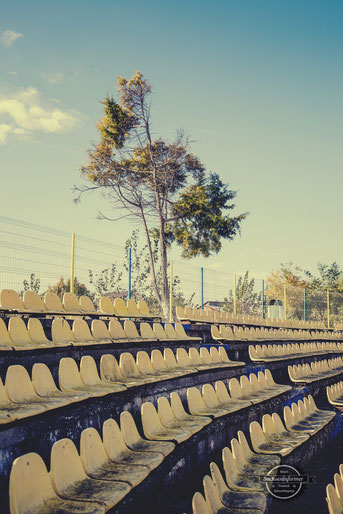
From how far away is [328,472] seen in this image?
3.76m

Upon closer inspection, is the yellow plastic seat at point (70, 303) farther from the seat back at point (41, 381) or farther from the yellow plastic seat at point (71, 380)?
the seat back at point (41, 381)

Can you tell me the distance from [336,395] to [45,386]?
456cm

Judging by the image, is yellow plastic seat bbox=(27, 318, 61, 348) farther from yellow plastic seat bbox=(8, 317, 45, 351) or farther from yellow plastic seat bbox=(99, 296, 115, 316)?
yellow plastic seat bbox=(99, 296, 115, 316)

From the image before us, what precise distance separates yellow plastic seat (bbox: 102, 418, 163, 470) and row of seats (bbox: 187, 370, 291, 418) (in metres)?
0.97

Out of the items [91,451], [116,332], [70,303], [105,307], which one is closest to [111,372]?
[116,332]

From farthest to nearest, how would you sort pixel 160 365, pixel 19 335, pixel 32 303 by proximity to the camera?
pixel 32 303 < pixel 160 365 < pixel 19 335

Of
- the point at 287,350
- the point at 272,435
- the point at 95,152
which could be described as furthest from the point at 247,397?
the point at 95,152

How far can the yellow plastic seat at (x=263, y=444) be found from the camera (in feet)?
10.4

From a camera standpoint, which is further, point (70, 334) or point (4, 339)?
point (70, 334)

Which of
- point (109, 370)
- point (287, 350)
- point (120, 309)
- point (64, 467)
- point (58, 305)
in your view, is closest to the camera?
point (64, 467)

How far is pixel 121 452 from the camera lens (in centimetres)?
227

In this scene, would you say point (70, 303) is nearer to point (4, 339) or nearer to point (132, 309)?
point (132, 309)

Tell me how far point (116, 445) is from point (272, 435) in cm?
172

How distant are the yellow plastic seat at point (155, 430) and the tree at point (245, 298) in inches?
289
